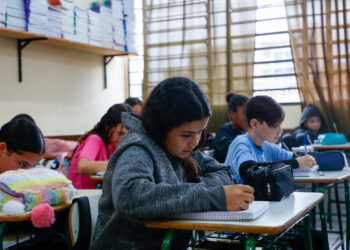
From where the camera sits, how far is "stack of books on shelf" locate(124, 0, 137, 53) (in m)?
5.16

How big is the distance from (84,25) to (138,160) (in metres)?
3.37

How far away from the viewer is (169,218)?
1.43 metres

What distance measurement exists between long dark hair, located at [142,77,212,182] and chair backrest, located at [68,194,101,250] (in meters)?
0.39

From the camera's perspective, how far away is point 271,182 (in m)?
1.80

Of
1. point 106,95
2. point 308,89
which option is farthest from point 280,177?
point 106,95

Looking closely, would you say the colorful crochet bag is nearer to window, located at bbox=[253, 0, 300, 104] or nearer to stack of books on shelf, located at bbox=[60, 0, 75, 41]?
stack of books on shelf, located at bbox=[60, 0, 75, 41]

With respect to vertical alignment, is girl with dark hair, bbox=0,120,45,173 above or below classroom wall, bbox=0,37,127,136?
below

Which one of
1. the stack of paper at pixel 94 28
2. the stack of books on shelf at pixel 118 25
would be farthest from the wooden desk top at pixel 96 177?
the stack of books on shelf at pixel 118 25

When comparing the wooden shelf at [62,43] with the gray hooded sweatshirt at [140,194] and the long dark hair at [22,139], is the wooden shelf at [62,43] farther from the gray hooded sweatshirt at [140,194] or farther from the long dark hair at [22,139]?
the gray hooded sweatshirt at [140,194]

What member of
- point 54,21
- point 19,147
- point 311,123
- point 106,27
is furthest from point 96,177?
point 311,123

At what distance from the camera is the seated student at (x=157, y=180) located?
1.35 meters

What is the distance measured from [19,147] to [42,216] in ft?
1.56

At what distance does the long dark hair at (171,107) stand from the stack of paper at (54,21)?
9.29 ft

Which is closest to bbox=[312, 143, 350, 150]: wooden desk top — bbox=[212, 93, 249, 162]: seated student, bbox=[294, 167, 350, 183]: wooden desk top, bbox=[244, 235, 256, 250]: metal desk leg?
bbox=[212, 93, 249, 162]: seated student
